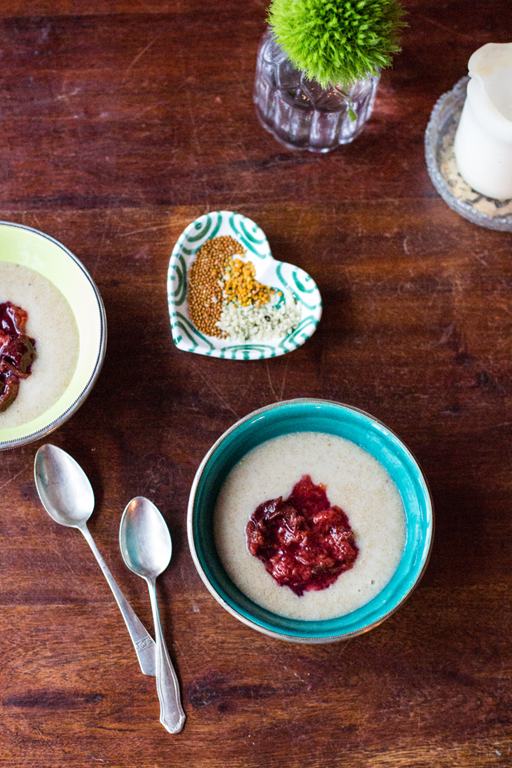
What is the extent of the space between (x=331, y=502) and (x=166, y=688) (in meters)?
0.55

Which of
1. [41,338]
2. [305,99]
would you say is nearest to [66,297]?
[41,338]

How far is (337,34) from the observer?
126 centimetres

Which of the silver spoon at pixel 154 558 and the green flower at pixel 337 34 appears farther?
the silver spoon at pixel 154 558

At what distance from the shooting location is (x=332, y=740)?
1400 mm

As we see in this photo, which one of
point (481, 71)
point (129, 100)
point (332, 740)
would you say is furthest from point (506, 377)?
point (129, 100)

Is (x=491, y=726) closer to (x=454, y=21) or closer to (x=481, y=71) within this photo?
(x=481, y=71)

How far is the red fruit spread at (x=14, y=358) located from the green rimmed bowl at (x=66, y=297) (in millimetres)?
81

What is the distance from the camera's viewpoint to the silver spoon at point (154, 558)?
1.38 meters

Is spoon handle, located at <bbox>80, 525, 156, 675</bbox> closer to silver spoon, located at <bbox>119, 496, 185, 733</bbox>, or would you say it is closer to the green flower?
silver spoon, located at <bbox>119, 496, 185, 733</bbox>

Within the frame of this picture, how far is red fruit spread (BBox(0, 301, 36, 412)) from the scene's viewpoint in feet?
4.63

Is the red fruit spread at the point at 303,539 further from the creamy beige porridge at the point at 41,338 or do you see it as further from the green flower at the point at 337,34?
the green flower at the point at 337,34

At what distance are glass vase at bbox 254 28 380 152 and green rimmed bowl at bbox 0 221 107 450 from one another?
24.8 inches

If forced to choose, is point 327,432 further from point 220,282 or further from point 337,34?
point 337,34

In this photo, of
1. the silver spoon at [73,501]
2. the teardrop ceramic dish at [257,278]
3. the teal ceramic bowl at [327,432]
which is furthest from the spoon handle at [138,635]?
the teardrop ceramic dish at [257,278]
